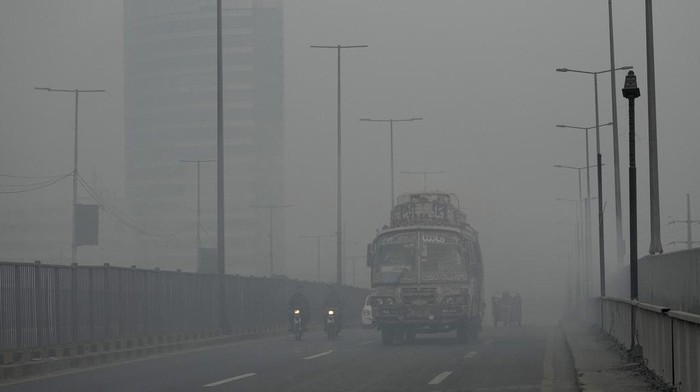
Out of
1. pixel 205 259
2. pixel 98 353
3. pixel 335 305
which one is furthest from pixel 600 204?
pixel 205 259

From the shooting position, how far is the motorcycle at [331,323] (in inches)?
1548

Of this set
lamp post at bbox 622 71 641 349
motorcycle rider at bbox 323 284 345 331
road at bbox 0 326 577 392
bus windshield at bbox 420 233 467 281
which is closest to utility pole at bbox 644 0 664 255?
lamp post at bbox 622 71 641 349

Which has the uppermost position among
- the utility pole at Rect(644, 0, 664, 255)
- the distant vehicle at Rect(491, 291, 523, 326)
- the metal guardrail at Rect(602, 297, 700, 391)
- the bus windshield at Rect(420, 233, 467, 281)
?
the utility pole at Rect(644, 0, 664, 255)

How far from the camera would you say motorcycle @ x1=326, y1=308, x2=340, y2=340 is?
39312 mm

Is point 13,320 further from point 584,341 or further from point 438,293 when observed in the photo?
point 584,341

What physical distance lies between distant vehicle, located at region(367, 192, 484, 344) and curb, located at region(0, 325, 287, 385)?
5.14 m

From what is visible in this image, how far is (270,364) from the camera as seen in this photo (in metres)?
23.7

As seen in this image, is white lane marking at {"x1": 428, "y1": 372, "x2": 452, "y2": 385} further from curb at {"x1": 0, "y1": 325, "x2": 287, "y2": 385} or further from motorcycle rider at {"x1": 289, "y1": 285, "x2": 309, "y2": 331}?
motorcycle rider at {"x1": 289, "y1": 285, "x2": 309, "y2": 331}

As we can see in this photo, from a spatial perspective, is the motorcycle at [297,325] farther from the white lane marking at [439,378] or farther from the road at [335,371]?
the white lane marking at [439,378]

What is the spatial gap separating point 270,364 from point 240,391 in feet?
21.1

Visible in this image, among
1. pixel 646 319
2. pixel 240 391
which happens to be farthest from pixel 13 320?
pixel 646 319

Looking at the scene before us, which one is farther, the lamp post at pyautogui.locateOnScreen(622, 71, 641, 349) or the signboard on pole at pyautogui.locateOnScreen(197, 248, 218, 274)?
the signboard on pole at pyautogui.locateOnScreen(197, 248, 218, 274)

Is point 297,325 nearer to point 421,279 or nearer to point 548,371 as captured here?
point 421,279

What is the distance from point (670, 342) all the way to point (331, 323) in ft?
81.6
